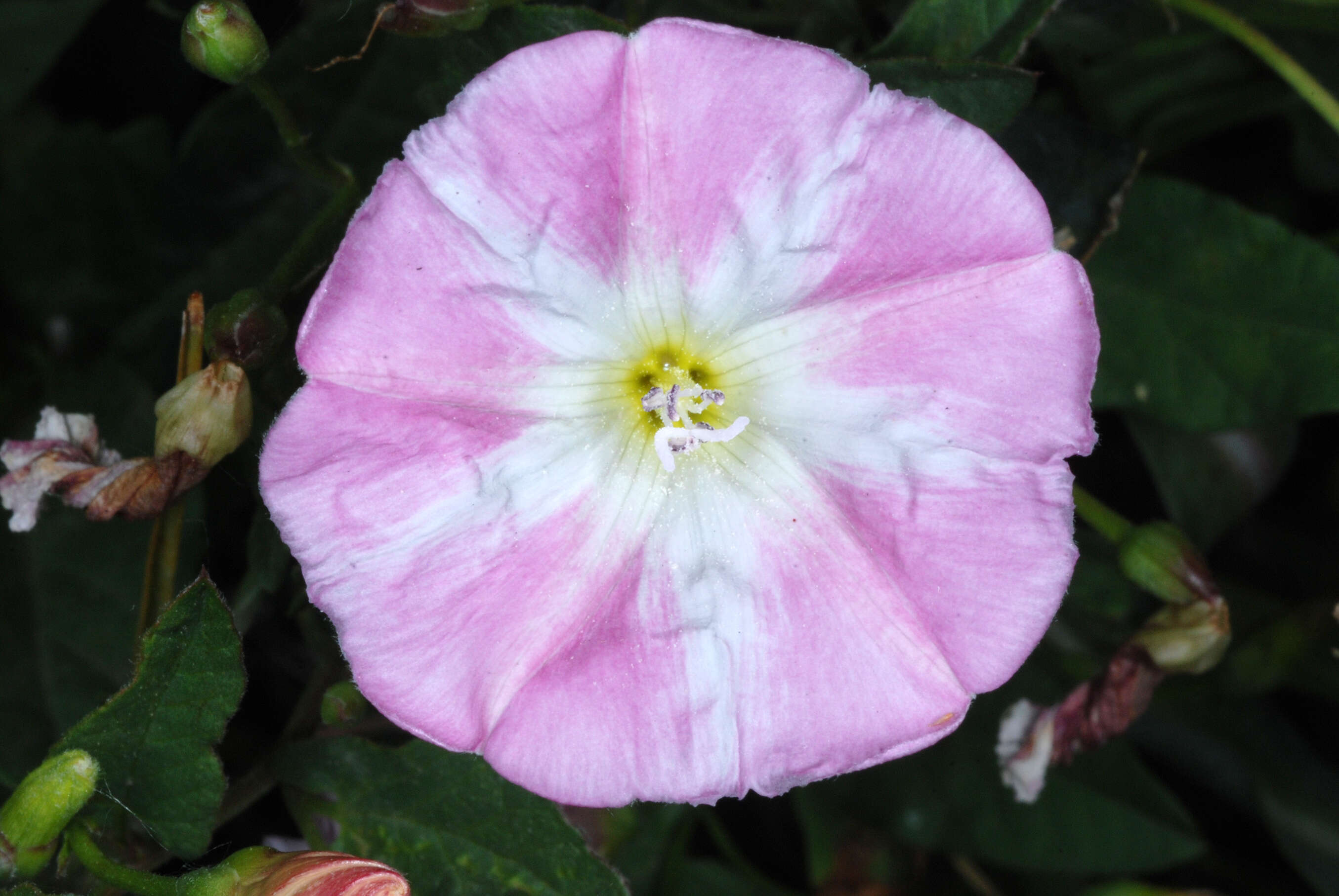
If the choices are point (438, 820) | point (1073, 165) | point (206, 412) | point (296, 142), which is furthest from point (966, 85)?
point (438, 820)

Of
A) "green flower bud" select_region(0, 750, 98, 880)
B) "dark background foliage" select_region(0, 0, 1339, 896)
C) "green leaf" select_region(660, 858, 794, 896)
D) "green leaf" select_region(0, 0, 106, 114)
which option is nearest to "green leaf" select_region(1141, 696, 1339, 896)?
"dark background foliage" select_region(0, 0, 1339, 896)

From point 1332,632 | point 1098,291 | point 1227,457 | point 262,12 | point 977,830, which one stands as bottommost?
point 977,830

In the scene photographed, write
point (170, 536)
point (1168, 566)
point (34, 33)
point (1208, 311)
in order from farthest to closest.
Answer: point (1208, 311) < point (34, 33) < point (1168, 566) < point (170, 536)

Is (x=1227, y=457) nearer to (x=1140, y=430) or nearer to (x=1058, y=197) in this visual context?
(x=1140, y=430)

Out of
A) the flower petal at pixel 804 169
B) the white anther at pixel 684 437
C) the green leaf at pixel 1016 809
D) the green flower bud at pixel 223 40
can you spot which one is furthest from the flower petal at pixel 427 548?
Answer: the green leaf at pixel 1016 809

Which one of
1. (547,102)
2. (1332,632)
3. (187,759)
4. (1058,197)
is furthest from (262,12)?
(1332,632)

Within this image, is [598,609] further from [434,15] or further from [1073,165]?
[1073,165]
